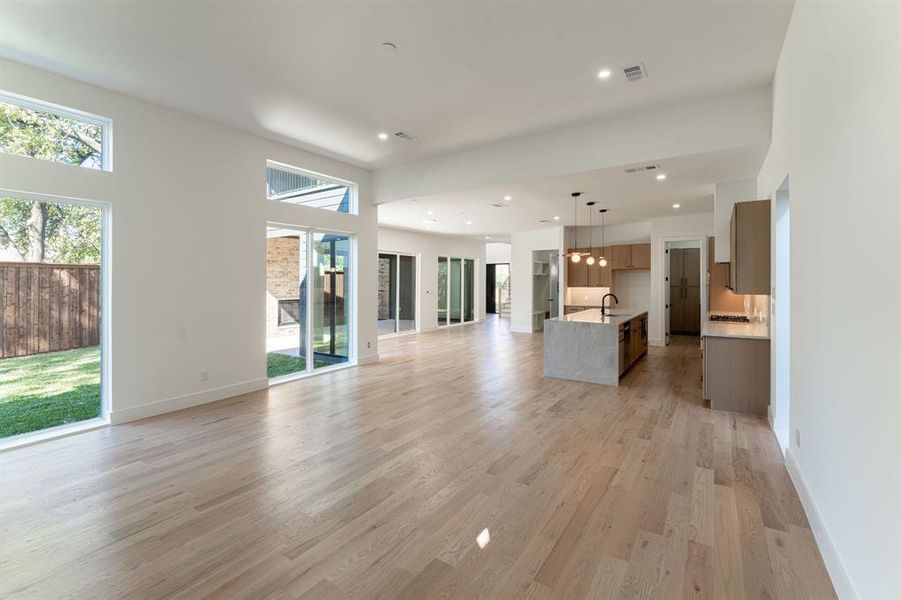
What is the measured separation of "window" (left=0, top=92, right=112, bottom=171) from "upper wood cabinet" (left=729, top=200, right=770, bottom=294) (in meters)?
6.17

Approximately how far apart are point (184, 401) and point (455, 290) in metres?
9.24

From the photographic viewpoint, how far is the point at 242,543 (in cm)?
220

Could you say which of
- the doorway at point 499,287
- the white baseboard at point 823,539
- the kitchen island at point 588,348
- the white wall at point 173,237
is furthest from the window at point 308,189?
the doorway at point 499,287

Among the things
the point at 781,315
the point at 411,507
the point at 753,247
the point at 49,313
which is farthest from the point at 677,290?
the point at 49,313

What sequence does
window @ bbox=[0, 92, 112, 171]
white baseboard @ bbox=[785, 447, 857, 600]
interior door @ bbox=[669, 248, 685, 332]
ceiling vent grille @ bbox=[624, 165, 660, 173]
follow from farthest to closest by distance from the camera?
interior door @ bbox=[669, 248, 685, 332] → ceiling vent grille @ bbox=[624, 165, 660, 173] → window @ bbox=[0, 92, 112, 171] → white baseboard @ bbox=[785, 447, 857, 600]

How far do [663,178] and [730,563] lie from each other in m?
4.76

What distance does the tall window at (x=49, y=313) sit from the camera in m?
3.57

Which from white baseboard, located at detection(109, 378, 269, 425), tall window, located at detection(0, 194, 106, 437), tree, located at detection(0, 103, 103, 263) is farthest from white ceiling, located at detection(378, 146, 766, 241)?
tall window, located at detection(0, 194, 106, 437)

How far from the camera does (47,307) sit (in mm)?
3771

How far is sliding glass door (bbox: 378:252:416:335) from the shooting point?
10688mm

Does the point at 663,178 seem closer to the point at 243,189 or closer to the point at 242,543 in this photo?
the point at 243,189

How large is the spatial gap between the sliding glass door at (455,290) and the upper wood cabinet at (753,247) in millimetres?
8994

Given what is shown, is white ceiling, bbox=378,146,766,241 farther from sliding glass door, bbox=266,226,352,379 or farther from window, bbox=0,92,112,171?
window, bbox=0,92,112,171

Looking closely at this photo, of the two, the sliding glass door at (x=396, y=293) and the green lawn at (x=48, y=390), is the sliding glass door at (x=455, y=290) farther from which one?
the green lawn at (x=48, y=390)
